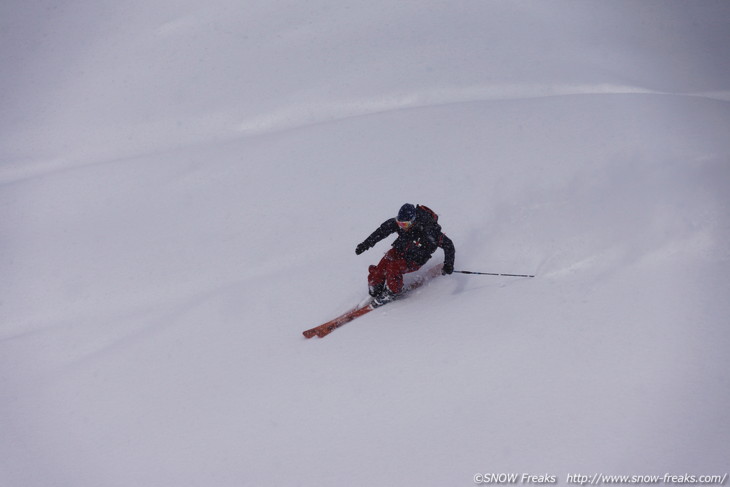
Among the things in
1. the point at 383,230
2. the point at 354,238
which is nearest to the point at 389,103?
the point at 354,238

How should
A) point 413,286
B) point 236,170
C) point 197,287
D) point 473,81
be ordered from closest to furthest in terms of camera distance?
point 413,286, point 197,287, point 236,170, point 473,81

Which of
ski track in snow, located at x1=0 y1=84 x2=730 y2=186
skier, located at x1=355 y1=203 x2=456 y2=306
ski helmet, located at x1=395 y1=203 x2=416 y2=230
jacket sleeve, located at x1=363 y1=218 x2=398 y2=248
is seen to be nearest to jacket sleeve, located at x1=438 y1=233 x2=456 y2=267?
skier, located at x1=355 y1=203 x2=456 y2=306

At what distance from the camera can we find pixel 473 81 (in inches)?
419

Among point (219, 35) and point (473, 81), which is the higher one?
point (219, 35)

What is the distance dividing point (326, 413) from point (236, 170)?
6169 mm

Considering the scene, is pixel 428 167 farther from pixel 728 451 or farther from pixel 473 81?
pixel 728 451

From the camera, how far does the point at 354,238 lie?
7875 mm

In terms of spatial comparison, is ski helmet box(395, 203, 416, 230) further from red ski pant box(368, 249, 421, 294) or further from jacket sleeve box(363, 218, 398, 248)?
red ski pant box(368, 249, 421, 294)

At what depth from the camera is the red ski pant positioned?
6.09 meters

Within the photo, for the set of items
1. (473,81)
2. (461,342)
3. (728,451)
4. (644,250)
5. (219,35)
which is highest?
(219,35)

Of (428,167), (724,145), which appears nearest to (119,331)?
(428,167)

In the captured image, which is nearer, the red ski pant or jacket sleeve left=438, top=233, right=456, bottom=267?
jacket sleeve left=438, top=233, right=456, bottom=267

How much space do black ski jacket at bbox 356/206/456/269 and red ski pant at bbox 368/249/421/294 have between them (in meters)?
0.08

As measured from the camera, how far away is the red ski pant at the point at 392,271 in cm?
609
